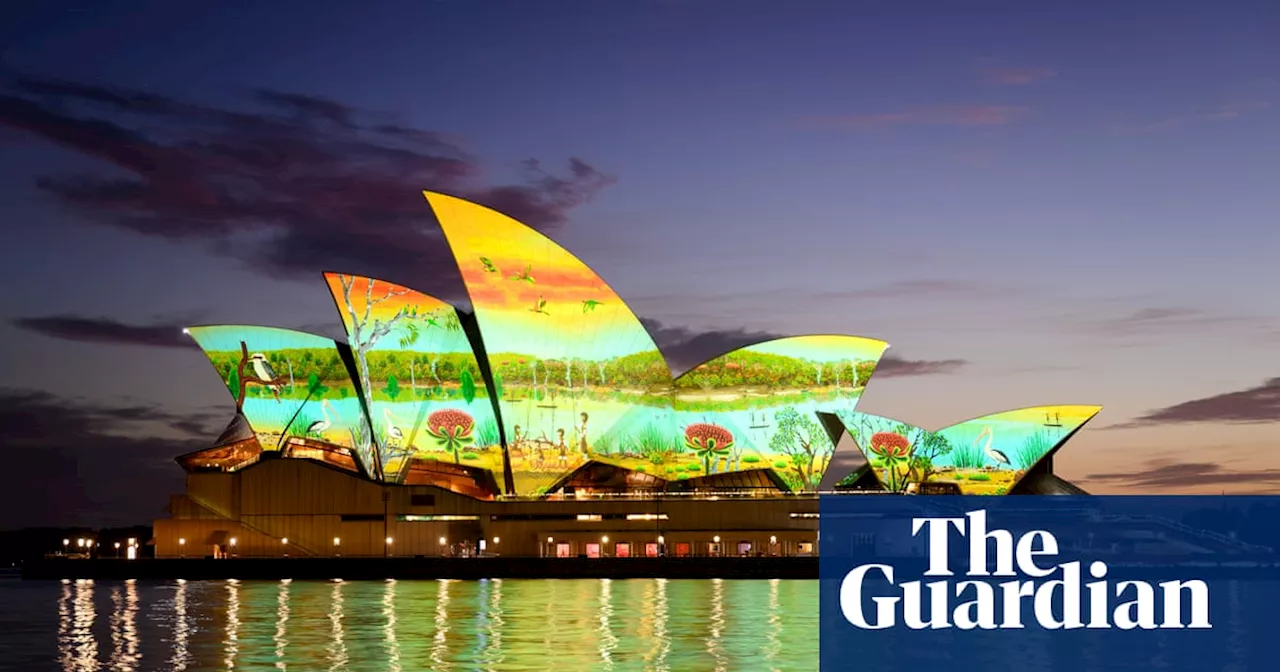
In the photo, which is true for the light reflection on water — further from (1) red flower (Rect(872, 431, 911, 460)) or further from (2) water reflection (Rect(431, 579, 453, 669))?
(1) red flower (Rect(872, 431, 911, 460))

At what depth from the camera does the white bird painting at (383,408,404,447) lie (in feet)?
240

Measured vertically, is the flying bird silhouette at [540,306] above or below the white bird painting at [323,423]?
above

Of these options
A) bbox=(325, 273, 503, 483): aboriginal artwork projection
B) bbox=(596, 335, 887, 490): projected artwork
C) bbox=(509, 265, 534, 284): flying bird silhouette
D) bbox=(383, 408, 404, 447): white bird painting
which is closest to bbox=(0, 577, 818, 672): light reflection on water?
bbox=(325, 273, 503, 483): aboriginal artwork projection

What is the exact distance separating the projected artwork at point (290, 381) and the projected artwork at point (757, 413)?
10946 mm

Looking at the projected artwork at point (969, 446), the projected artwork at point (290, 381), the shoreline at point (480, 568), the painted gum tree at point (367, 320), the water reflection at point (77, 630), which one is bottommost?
the shoreline at point (480, 568)

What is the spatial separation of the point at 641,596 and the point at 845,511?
906 inches

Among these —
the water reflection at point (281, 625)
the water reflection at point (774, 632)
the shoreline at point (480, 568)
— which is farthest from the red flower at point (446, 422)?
the water reflection at point (774, 632)

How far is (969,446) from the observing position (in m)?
74.2

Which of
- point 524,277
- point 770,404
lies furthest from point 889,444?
point 524,277

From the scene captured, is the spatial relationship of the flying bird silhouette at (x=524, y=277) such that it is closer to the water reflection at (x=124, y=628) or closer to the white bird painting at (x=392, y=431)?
the white bird painting at (x=392, y=431)

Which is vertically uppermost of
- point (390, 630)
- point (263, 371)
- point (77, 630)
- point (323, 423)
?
point (263, 371)

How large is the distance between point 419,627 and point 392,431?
109 feet

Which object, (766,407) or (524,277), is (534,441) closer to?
(524,277)

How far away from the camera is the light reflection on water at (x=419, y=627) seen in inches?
1302
